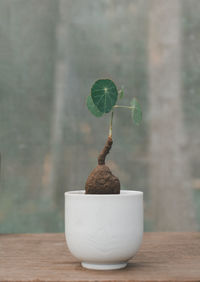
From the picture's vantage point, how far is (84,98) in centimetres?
198

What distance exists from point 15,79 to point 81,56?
0.35 m

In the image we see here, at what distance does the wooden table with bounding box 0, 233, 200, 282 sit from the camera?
0.83 metres

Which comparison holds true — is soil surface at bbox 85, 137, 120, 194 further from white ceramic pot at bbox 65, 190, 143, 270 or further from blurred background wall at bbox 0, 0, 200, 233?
blurred background wall at bbox 0, 0, 200, 233

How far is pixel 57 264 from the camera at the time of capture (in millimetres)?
958

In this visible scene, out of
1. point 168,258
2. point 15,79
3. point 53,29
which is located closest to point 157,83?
point 53,29

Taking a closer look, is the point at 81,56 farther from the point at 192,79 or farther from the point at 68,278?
the point at 68,278

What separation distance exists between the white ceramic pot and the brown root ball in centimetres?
5

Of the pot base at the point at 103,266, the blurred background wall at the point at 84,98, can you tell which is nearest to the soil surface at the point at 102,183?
the pot base at the point at 103,266

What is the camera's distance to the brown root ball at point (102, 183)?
3.01 ft

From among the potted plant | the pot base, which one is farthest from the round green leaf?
A: the pot base

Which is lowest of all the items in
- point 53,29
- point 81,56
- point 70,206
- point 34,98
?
point 70,206

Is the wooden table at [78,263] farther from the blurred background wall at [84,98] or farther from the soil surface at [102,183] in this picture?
the blurred background wall at [84,98]

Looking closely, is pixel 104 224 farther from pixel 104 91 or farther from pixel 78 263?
pixel 104 91

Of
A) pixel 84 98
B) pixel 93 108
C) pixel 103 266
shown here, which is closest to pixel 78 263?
pixel 103 266
